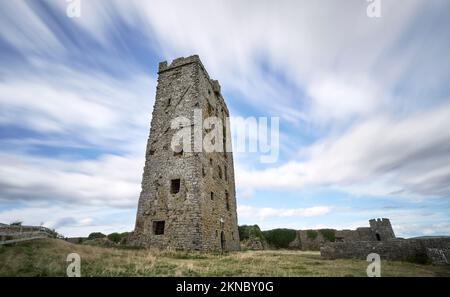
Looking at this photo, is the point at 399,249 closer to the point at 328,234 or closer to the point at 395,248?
the point at 395,248

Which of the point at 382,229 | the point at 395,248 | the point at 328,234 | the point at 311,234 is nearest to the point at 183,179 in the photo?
the point at 395,248

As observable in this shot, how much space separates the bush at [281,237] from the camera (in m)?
32.0

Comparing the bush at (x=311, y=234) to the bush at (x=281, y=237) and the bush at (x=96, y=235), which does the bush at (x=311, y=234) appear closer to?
the bush at (x=281, y=237)

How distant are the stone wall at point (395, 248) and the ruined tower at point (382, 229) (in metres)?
13.8

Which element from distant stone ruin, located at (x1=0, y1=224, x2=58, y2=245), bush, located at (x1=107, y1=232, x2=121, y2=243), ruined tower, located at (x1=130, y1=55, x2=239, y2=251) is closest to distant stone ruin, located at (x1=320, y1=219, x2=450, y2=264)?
ruined tower, located at (x1=130, y1=55, x2=239, y2=251)

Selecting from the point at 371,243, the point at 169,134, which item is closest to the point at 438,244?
the point at 371,243

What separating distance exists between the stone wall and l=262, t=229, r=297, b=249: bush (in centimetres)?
2047

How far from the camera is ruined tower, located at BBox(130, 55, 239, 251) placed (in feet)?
50.9

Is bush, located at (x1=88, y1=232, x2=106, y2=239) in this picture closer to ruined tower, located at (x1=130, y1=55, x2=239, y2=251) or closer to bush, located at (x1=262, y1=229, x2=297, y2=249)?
ruined tower, located at (x1=130, y1=55, x2=239, y2=251)

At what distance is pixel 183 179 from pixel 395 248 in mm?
12327

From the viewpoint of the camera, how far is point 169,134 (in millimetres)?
18312

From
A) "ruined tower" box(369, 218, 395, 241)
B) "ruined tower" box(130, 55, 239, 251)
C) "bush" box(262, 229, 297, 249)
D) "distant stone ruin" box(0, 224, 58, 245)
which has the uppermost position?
"ruined tower" box(130, 55, 239, 251)
